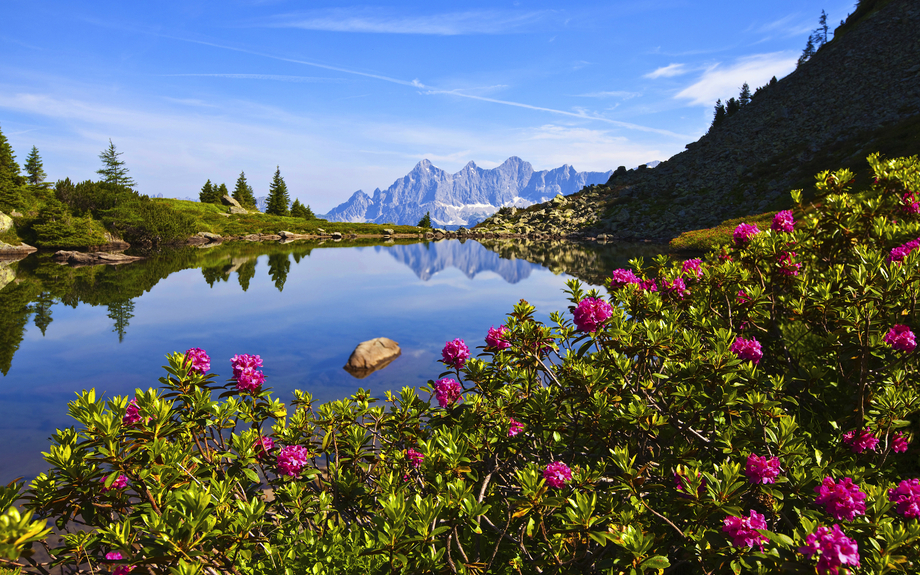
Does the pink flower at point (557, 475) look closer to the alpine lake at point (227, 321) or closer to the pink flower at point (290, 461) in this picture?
the pink flower at point (290, 461)

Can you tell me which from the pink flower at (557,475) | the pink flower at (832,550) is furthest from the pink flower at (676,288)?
the pink flower at (832,550)

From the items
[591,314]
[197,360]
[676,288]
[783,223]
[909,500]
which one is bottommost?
[909,500]

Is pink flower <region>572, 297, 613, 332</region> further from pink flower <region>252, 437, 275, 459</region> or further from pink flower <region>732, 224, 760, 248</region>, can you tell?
pink flower <region>252, 437, 275, 459</region>

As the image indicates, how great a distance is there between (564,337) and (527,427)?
1.28 meters

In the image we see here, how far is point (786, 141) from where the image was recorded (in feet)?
246

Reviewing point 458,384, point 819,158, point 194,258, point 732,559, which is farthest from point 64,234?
point 819,158

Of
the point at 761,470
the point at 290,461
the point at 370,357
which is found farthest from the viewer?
the point at 370,357

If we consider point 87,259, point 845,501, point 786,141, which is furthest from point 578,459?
point 786,141

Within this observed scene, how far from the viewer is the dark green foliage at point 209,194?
109m

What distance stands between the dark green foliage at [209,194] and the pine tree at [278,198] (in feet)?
39.1

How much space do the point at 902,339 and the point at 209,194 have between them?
128 m

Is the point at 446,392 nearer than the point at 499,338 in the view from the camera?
Yes

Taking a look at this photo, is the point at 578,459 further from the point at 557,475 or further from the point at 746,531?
the point at 746,531

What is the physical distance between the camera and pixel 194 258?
49.0 metres
